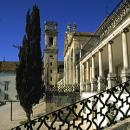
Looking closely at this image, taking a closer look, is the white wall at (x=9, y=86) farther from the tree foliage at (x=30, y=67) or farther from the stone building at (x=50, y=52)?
the tree foliage at (x=30, y=67)

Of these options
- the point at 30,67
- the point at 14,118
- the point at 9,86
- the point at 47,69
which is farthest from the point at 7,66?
the point at 30,67

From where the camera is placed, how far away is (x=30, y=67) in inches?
873

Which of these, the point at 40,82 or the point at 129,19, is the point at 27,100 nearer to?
the point at 40,82

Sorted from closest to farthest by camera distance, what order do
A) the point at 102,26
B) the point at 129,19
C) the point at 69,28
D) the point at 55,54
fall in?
the point at 129,19 → the point at 102,26 → the point at 69,28 → the point at 55,54

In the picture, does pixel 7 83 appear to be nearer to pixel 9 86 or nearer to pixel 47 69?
pixel 9 86

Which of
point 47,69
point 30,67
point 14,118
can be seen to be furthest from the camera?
point 47,69

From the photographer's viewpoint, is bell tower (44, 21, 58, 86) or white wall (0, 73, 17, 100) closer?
white wall (0, 73, 17, 100)

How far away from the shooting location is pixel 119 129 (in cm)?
511

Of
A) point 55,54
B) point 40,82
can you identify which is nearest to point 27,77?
point 40,82

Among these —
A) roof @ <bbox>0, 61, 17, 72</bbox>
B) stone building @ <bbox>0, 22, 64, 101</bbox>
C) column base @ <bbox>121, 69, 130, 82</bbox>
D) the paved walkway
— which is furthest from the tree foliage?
roof @ <bbox>0, 61, 17, 72</bbox>

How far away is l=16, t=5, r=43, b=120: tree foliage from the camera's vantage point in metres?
21.7

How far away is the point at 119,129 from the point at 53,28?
56143 millimetres

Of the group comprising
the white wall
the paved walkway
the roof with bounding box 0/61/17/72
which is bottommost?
the paved walkway

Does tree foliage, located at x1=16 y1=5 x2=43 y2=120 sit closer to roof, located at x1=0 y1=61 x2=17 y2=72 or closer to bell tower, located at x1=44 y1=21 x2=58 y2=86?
bell tower, located at x1=44 y1=21 x2=58 y2=86
